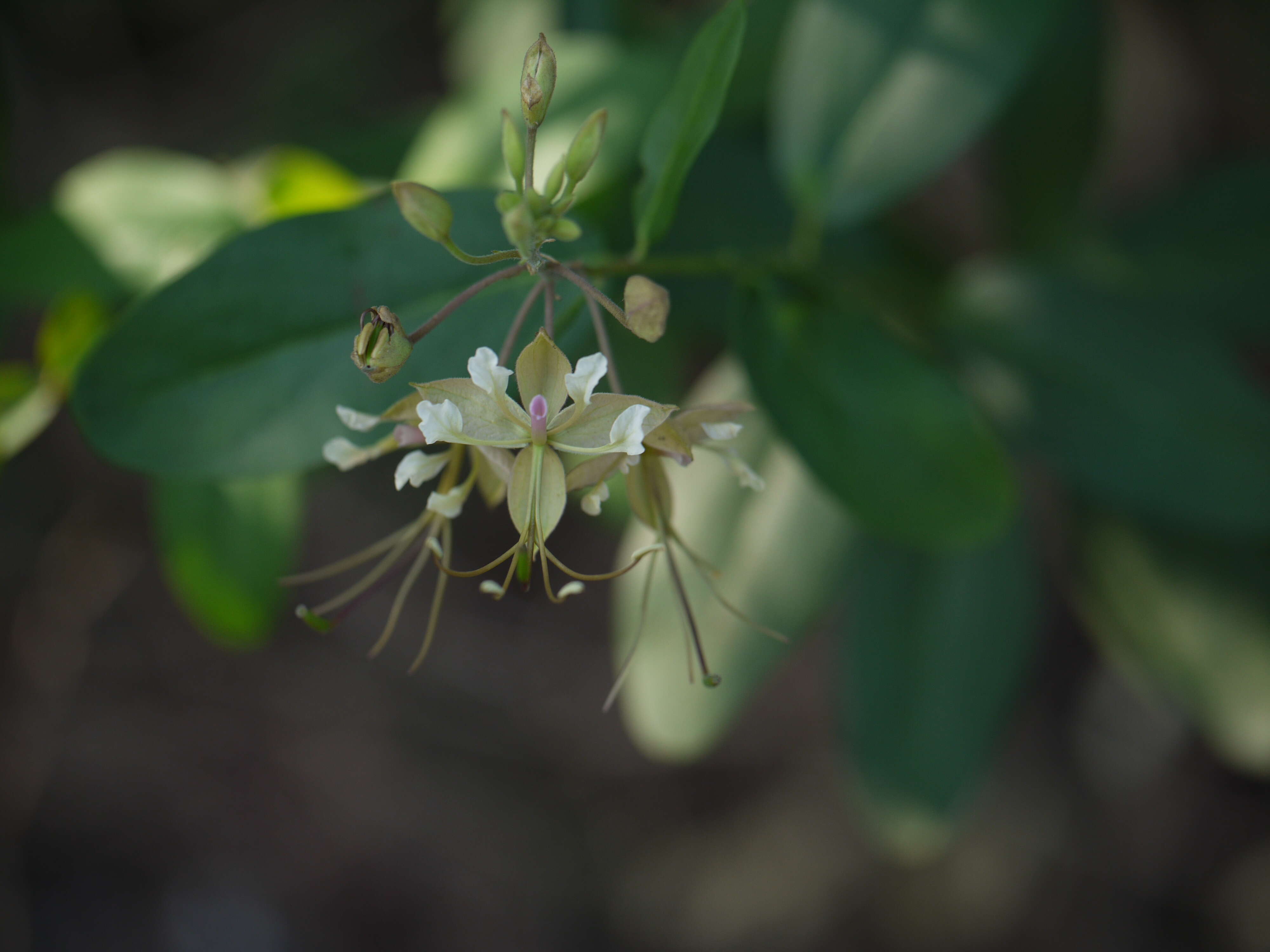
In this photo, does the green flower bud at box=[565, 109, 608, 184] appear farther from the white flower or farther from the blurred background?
the blurred background

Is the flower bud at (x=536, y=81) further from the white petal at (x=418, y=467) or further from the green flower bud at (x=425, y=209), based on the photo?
the white petal at (x=418, y=467)

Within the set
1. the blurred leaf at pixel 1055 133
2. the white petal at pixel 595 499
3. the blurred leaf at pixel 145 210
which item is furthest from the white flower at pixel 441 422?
the blurred leaf at pixel 1055 133

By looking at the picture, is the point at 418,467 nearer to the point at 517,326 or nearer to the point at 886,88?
the point at 517,326

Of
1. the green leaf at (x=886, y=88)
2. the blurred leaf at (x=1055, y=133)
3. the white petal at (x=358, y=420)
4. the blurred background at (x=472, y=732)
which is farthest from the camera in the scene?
the blurred background at (x=472, y=732)

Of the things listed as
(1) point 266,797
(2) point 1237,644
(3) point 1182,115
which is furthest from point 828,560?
(1) point 266,797

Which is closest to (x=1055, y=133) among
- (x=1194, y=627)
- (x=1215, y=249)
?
(x=1215, y=249)

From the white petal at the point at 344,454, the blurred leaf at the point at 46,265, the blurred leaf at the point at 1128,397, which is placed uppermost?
the white petal at the point at 344,454

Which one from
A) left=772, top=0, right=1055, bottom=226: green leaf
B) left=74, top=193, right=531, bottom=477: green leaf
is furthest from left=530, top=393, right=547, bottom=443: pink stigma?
left=772, top=0, right=1055, bottom=226: green leaf
